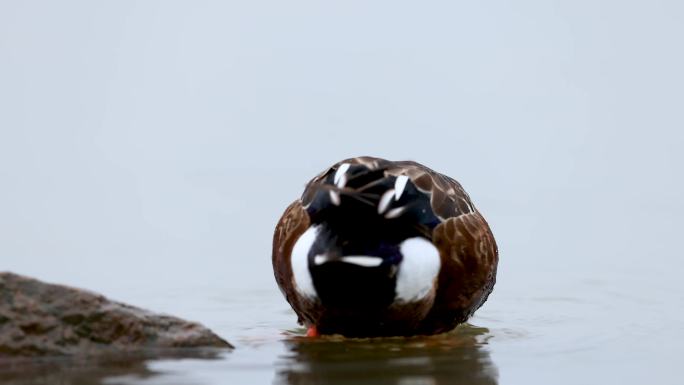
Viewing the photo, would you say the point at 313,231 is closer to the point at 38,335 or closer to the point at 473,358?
the point at 473,358

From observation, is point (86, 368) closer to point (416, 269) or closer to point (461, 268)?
point (416, 269)

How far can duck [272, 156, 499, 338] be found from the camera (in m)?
7.05

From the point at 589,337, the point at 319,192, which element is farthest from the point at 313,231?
the point at 589,337

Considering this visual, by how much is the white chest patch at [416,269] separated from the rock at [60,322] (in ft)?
4.54

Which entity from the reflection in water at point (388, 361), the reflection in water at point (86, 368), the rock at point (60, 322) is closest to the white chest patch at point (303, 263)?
the reflection in water at point (388, 361)

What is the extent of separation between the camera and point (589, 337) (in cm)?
812

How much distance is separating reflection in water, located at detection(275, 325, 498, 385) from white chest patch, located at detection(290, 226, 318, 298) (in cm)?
33

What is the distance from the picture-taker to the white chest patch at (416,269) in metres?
7.19

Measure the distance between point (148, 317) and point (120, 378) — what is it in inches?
30.8

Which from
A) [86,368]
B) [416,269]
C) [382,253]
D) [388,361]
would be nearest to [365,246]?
[382,253]

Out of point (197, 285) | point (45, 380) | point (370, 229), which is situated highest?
point (197, 285)

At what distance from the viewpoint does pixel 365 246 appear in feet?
23.2

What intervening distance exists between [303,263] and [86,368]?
4.42 feet

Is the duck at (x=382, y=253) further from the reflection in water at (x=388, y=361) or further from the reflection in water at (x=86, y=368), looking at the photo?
the reflection in water at (x=86, y=368)
